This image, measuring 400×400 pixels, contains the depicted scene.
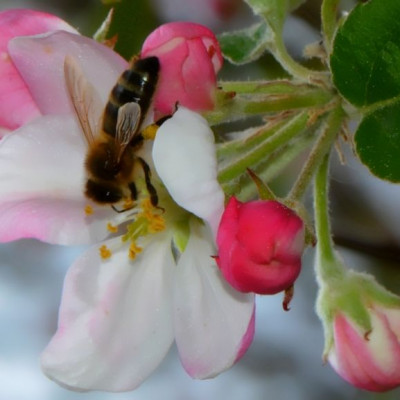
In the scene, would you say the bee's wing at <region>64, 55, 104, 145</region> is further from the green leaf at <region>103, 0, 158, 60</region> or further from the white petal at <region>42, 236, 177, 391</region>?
the green leaf at <region>103, 0, 158, 60</region>

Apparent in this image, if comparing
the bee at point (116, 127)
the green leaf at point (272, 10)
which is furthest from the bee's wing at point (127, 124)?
the green leaf at point (272, 10)

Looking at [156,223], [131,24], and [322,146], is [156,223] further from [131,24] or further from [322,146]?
[131,24]

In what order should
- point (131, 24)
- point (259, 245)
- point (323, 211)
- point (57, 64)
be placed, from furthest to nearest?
point (131, 24) < point (323, 211) < point (57, 64) < point (259, 245)

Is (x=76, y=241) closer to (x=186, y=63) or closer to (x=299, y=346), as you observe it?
(x=186, y=63)

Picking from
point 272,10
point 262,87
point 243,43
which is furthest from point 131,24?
point 262,87

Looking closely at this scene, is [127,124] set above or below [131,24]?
above

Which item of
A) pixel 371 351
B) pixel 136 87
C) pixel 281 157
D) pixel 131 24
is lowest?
pixel 131 24
